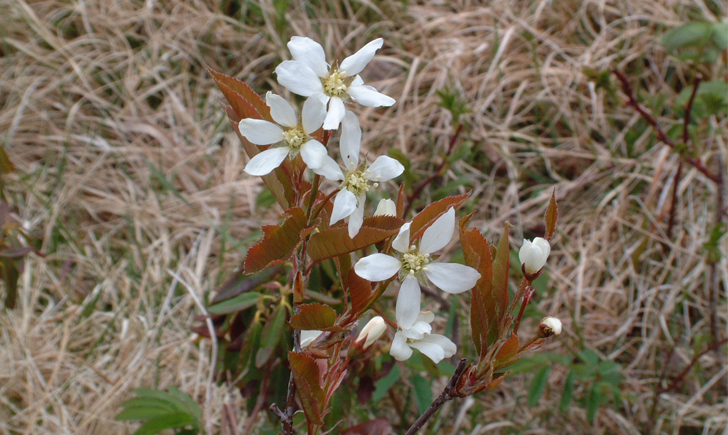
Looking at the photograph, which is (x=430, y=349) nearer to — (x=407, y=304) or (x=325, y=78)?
(x=407, y=304)

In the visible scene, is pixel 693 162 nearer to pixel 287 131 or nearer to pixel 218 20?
pixel 287 131

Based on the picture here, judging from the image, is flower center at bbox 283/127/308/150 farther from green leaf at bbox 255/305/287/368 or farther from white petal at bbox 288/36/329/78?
green leaf at bbox 255/305/287/368

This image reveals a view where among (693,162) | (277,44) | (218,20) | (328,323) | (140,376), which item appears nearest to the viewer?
(328,323)

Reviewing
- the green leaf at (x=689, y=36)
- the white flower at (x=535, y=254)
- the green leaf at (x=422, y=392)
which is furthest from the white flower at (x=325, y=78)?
the green leaf at (x=689, y=36)

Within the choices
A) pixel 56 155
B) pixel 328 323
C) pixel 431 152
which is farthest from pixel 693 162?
pixel 56 155

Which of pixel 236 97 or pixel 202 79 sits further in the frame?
pixel 202 79

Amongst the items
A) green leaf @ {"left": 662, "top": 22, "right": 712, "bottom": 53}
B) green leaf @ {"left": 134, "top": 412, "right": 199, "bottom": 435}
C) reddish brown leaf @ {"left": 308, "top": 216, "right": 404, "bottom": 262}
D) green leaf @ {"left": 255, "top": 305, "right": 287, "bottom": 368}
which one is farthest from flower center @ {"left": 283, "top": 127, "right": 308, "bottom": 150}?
green leaf @ {"left": 662, "top": 22, "right": 712, "bottom": 53}
